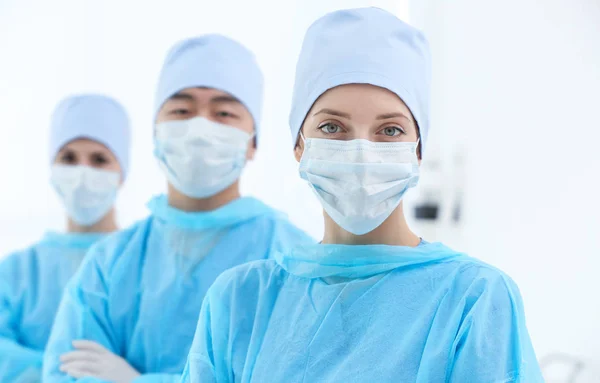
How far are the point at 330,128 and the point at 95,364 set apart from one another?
0.89 meters

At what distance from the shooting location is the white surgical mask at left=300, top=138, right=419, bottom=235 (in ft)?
3.88

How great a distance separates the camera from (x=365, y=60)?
1.25 m

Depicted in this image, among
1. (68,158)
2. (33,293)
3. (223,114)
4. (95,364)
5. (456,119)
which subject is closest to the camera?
(95,364)

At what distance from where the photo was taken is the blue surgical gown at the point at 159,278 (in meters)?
1.67

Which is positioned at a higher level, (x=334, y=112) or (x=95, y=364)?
(x=334, y=112)

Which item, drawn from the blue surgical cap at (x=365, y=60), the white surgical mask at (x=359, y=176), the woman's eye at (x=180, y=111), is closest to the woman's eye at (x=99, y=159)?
the woman's eye at (x=180, y=111)

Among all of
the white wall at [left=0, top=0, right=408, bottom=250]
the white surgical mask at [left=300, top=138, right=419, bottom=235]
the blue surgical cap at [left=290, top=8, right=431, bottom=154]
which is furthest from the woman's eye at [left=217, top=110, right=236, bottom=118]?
the white wall at [left=0, top=0, right=408, bottom=250]

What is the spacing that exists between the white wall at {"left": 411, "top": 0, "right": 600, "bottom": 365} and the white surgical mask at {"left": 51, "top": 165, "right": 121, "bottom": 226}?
1.58 m

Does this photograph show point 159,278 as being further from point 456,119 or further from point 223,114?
point 456,119

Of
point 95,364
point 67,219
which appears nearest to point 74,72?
point 67,219

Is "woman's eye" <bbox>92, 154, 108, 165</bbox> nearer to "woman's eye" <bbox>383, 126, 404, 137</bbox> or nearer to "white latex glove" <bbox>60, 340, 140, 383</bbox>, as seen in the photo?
"white latex glove" <bbox>60, 340, 140, 383</bbox>

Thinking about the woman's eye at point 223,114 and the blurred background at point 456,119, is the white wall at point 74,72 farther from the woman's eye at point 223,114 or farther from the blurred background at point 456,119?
the woman's eye at point 223,114

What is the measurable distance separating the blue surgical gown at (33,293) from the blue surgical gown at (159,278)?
0.36 meters

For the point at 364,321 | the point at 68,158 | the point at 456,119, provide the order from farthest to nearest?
the point at 456,119 → the point at 68,158 → the point at 364,321
